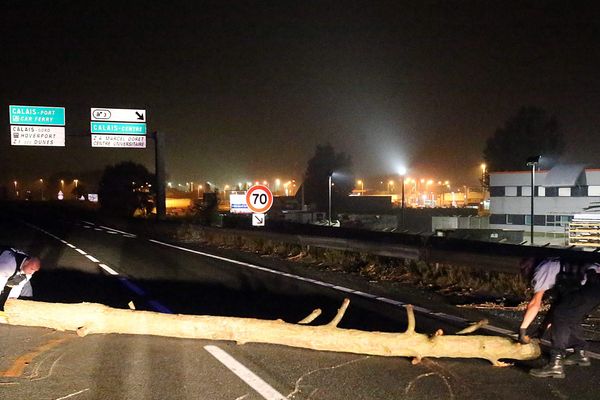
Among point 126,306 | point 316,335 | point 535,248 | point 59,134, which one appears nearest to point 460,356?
point 316,335

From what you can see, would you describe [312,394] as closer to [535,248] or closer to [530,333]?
[530,333]

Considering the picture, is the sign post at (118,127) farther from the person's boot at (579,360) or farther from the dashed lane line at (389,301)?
the person's boot at (579,360)

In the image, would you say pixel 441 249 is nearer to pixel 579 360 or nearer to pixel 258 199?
pixel 579 360

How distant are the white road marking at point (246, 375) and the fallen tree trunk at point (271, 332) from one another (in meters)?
0.29

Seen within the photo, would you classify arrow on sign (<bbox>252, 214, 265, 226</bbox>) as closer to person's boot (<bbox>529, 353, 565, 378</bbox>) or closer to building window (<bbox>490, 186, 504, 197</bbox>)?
person's boot (<bbox>529, 353, 565, 378</bbox>)

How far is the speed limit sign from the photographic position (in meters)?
17.5

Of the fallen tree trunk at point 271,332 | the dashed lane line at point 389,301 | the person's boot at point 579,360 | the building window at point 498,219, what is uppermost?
the fallen tree trunk at point 271,332

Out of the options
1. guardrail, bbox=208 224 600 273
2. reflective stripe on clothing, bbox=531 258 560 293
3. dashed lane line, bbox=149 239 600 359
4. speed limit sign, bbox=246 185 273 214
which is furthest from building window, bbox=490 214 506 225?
reflective stripe on clothing, bbox=531 258 560 293

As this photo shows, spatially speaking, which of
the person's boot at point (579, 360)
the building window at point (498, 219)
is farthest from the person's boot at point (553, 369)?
the building window at point (498, 219)

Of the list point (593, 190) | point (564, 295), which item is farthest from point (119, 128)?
point (593, 190)

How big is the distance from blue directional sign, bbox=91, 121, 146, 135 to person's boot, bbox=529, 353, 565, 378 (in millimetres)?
28834

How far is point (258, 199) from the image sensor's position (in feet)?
58.0

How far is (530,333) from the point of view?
23.6 feet

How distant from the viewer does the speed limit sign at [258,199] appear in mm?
17469
